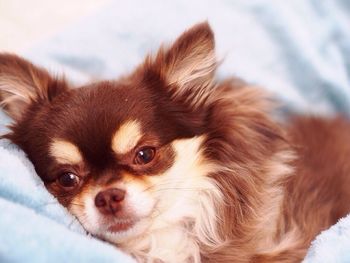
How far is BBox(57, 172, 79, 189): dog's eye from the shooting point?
1820 millimetres

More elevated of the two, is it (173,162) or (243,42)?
(243,42)

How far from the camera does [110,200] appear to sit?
5.55 feet

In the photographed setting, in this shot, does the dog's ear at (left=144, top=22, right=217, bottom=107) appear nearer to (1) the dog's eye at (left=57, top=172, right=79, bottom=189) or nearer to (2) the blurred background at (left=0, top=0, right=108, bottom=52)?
(1) the dog's eye at (left=57, top=172, right=79, bottom=189)

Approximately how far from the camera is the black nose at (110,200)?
5.54 feet

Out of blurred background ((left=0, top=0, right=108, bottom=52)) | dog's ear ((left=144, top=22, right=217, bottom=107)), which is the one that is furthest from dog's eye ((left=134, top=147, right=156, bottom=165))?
blurred background ((left=0, top=0, right=108, bottom=52))

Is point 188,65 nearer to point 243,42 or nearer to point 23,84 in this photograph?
point 23,84

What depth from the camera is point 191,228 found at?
6.34ft

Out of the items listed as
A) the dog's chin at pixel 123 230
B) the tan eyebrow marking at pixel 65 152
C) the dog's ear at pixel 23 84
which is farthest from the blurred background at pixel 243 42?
the dog's chin at pixel 123 230

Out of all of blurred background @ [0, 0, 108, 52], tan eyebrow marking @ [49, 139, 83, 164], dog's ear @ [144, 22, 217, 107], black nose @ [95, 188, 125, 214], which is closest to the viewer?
black nose @ [95, 188, 125, 214]

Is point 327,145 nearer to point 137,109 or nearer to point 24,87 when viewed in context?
point 137,109

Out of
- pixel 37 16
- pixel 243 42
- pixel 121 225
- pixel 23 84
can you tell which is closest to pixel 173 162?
pixel 121 225

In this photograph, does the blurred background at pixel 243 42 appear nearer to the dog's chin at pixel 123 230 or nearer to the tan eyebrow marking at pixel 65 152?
the tan eyebrow marking at pixel 65 152

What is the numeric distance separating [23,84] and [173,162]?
0.65 meters

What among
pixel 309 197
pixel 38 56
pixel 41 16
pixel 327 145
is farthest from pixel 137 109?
pixel 41 16
